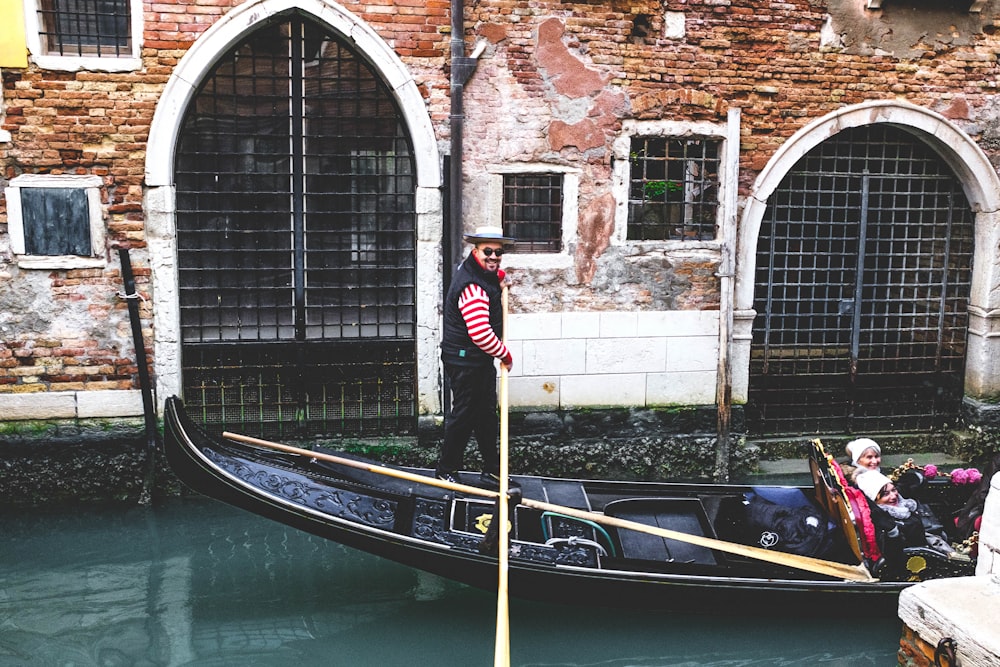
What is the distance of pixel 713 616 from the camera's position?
14.0 feet

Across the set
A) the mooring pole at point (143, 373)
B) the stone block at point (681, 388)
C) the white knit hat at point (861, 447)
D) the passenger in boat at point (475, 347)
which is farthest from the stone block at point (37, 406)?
the white knit hat at point (861, 447)

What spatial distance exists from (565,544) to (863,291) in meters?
3.34

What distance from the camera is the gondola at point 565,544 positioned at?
3.86 m

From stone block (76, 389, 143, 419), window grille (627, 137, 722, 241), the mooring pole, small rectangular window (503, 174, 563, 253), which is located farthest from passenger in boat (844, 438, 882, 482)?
stone block (76, 389, 143, 419)

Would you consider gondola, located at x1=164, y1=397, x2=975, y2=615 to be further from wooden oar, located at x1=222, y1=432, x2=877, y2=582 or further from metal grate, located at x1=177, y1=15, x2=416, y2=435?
metal grate, located at x1=177, y1=15, x2=416, y2=435

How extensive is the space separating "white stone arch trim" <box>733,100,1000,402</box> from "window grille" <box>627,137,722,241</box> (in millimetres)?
239

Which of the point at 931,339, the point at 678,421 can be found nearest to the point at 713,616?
the point at 678,421

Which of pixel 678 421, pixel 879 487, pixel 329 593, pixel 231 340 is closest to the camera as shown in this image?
pixel 879 487

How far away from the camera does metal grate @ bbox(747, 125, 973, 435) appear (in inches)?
231

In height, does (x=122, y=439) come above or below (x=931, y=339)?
below

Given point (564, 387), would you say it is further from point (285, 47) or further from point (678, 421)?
point (285, 47)

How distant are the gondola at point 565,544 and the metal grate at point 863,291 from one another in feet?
6.35

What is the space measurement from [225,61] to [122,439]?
2120 millimetres

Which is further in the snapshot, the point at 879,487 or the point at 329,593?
the point at 329,593
